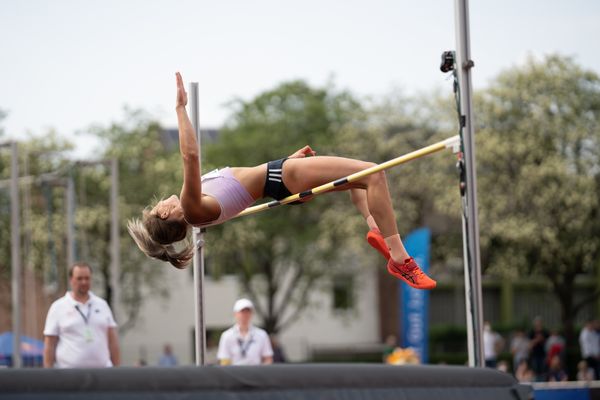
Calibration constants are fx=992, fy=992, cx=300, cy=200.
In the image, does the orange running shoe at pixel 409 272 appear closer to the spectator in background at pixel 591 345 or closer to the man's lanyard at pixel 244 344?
the man's lanyard at pixel 244 344

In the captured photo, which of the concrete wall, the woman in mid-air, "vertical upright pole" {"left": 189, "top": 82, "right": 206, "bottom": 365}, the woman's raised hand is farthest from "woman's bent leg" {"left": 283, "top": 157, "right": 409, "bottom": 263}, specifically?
the concrete wall

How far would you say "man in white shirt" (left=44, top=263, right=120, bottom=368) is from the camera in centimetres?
764

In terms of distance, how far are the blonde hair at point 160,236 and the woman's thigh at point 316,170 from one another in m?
0.72

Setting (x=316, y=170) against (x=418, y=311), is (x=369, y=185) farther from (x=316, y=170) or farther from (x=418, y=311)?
(x=418, y=311)

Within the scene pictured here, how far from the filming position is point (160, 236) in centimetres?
604

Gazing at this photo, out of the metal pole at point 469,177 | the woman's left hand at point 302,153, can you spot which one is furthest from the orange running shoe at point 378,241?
the woman's left hand at point 302,153

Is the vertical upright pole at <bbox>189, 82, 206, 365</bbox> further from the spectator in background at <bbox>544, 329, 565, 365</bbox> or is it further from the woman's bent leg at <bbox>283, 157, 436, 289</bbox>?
the spectator in background at <bbox>544, 329, 565, 365</bbox>

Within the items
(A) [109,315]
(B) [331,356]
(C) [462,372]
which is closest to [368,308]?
(B) [331,356]

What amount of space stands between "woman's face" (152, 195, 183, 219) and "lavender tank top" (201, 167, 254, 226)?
0.59 ft

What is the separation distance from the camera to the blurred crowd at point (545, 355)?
18.8 meters

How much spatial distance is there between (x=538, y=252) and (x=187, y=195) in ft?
76.5

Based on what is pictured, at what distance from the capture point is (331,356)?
37.1 metres

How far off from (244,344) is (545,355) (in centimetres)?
1428

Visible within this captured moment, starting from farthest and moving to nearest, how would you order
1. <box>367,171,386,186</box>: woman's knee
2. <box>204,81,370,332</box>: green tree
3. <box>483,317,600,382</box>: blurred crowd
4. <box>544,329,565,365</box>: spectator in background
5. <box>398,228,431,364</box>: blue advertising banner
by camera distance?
<box>204,81,370,332</box>: green tree
<box>544,329,565,365</box>: spectator in background
<box>398,228,431,364</box>: blue advertising banner
<box>483,317,600,382</box>: blurred crowd
<box>367,171,386,186</box>: woman's knee
